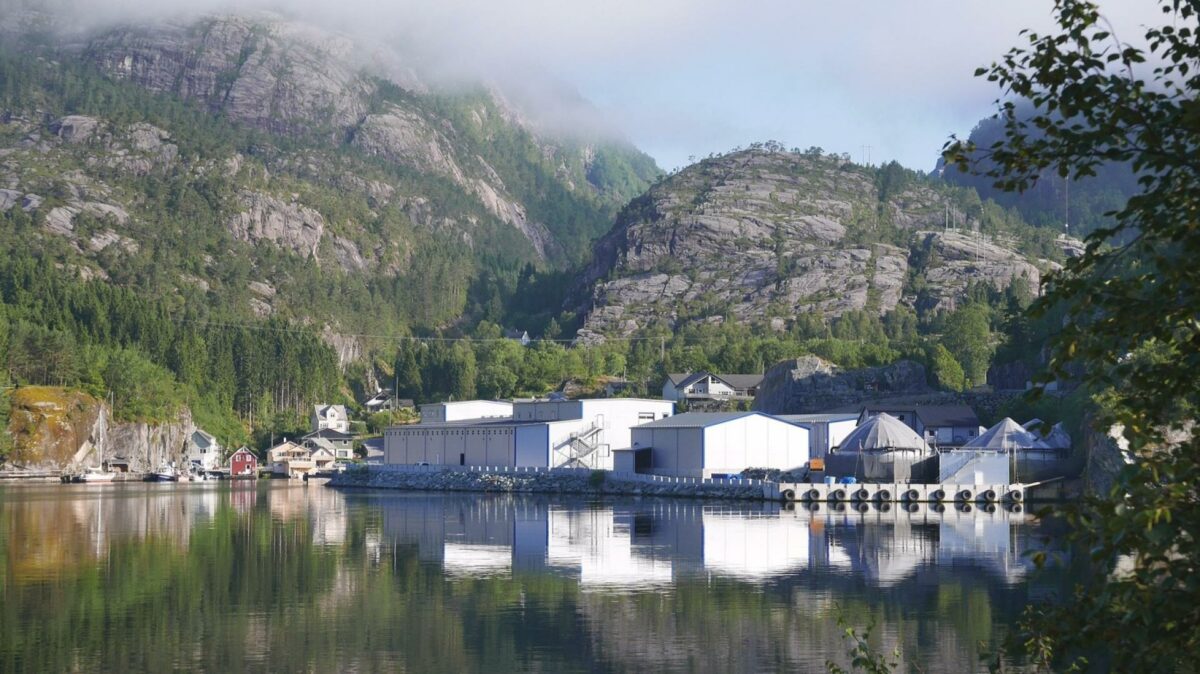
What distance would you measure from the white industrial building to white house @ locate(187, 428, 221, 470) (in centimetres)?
4436

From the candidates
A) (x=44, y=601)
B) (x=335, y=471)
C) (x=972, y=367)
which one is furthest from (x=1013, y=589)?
(x=972, y=367)

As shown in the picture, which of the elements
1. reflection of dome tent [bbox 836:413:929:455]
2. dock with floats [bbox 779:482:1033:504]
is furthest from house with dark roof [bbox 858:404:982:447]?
dock with floats [bbox 779:482:1033:504]

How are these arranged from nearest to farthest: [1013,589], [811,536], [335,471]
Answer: [1013,589]
[811,536]
[335,471]

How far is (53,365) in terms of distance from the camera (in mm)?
145750

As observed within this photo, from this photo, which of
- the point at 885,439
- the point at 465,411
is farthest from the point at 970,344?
the point at 885,439

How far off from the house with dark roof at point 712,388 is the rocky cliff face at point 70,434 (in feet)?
188

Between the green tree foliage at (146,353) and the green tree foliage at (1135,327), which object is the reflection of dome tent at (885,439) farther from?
the green tree foliage at (146,353)

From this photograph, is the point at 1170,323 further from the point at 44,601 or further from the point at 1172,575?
the point at 44,601

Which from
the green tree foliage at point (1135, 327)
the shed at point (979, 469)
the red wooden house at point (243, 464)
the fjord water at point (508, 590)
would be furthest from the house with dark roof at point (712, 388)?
the green tree foliage at point (1135, 327)

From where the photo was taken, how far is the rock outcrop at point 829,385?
135500mm

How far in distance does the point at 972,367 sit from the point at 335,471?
239 ft

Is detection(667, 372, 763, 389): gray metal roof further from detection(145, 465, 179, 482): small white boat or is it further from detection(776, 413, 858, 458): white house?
detection(145, 465, 179, 482): small white boat

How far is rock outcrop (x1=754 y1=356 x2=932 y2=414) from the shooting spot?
445 feet

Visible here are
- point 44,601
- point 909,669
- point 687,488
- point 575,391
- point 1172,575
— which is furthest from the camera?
point 575,391
